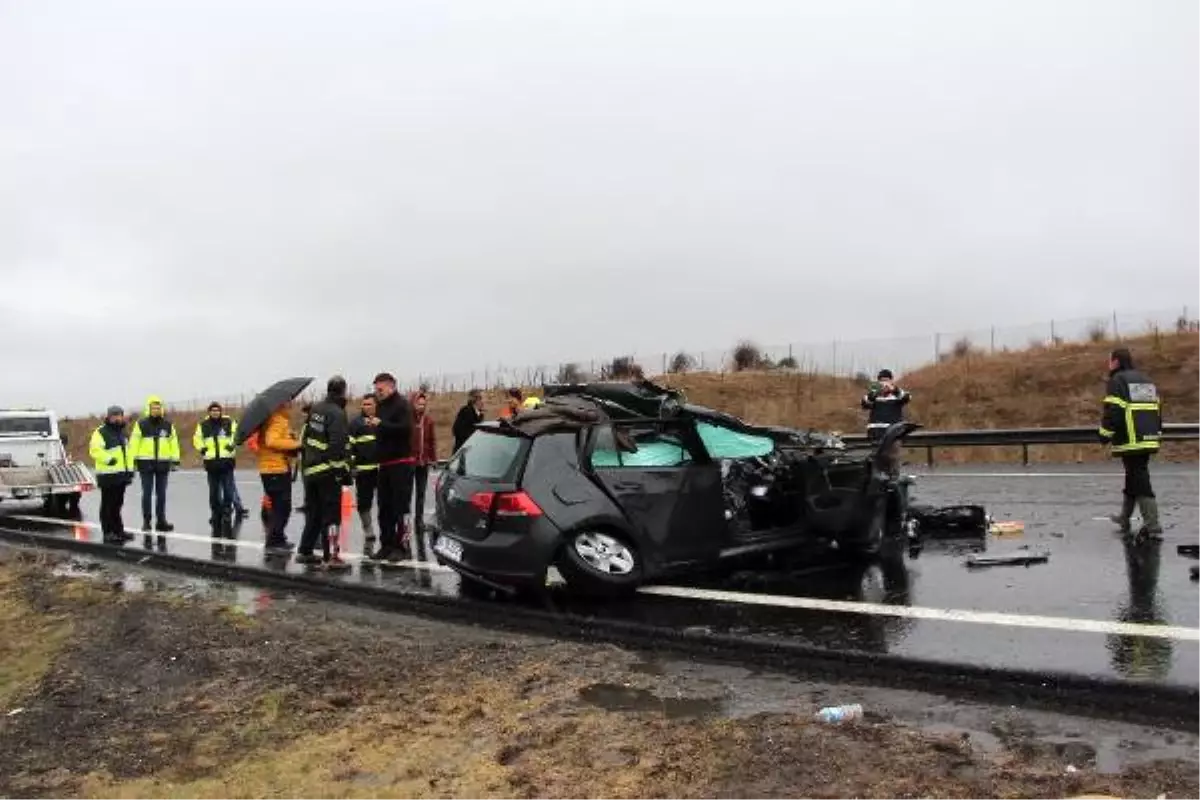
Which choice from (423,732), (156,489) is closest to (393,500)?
(156,489)

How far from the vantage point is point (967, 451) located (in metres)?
21.8

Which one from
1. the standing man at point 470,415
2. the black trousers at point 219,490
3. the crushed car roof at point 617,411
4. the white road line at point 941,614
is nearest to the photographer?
the white road line at point 941,614

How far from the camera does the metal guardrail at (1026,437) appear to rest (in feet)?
56.2

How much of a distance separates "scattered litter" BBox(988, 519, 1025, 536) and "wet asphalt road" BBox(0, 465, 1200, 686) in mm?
139

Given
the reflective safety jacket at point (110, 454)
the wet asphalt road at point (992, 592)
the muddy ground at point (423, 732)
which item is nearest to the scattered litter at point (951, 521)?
the wet asphalt road at point (992, 592)

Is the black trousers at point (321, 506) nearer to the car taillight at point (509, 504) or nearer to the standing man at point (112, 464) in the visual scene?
A: the car taillight at point (509, 504)

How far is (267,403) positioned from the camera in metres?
10.5

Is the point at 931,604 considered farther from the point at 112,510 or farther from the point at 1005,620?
the point at 112,510

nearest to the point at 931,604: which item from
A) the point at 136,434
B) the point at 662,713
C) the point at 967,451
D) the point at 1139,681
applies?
the point at 1139,681

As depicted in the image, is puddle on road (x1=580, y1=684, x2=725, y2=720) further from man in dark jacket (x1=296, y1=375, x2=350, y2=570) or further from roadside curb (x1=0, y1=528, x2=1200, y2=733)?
man in dark jacket (x1=296, y1=375, x2=350, y2=570)

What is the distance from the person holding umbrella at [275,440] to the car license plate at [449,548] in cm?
286

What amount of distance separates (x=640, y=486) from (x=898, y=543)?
312 cm

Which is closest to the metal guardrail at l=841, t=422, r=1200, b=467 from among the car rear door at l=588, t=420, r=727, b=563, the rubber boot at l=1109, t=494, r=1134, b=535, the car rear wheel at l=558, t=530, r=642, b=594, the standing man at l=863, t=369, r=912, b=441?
the standing man at l=863, t=369, r=912, b=441

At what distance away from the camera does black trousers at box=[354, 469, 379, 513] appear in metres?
10.9
